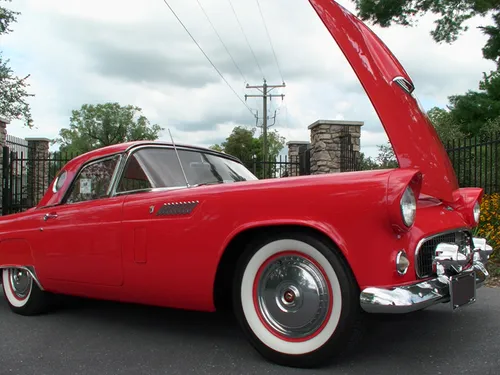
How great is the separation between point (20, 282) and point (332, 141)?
7.60 meters

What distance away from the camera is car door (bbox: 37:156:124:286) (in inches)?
120

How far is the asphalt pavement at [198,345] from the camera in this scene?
8.01 ft

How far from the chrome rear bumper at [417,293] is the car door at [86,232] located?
170 cm

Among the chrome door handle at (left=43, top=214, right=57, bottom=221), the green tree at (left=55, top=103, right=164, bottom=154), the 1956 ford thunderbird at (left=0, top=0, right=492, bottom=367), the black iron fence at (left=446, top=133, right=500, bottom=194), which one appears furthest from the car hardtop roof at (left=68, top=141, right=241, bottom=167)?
the green tree at (left=55, top=103, right=164, bottom=154)

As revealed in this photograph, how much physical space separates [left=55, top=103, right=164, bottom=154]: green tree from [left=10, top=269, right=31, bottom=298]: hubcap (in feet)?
243

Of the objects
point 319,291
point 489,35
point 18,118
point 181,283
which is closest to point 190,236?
point 181,283

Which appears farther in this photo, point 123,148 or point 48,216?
point 48,216

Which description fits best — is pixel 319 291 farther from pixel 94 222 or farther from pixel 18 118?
pixel 18 118

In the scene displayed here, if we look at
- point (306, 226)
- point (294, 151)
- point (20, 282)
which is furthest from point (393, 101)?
point (294, 151)

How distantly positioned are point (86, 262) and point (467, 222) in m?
2.66

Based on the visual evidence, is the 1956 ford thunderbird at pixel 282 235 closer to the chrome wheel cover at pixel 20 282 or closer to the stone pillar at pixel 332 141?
the chrome wheel cover at pixel 20 282

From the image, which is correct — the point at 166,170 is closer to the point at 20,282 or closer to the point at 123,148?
the point at 123,148

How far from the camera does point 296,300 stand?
243 cm

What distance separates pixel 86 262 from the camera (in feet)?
10.4
